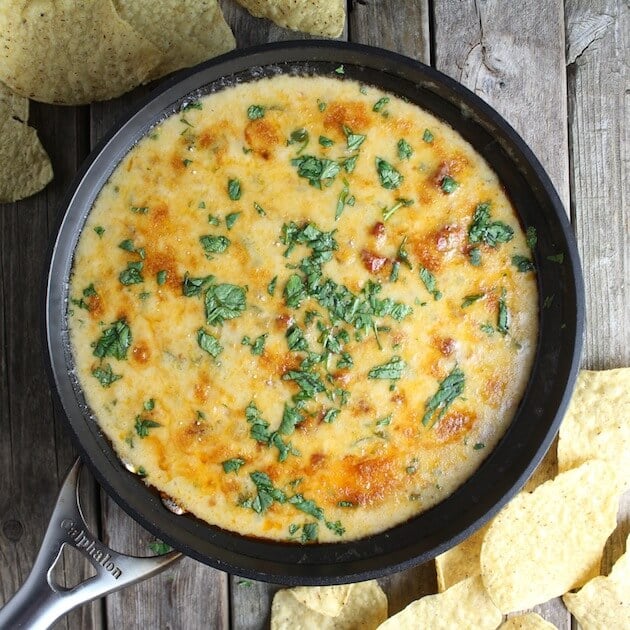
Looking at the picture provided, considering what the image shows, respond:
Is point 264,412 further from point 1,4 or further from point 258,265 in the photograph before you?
point 1,4

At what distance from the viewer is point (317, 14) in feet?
8.80

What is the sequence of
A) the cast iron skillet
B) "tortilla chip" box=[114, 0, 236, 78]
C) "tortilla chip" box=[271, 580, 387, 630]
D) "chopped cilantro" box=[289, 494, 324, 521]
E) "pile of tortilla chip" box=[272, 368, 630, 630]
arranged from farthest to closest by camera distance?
"tortilla chip" box=[271, 580, 387, 630]
"pile of tortilla chip" box=[272, 368, 630, 630]
"tortilla chip" box=[114, 0, 236, 78]
"chopped cilantro" box=[289, 494, 324, 521]
the cast iron skillet

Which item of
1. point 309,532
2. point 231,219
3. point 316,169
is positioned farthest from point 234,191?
point 309,532

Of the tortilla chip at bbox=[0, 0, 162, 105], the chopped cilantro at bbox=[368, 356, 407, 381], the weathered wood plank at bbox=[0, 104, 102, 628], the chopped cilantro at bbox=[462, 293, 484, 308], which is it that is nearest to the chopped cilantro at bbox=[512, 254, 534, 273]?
the chopped cilantro at bbox=[462, 293, 484, 308]

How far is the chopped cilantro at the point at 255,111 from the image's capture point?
8.36ft

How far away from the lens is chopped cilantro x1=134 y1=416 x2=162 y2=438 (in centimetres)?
255

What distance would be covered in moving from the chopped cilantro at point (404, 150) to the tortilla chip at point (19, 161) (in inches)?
51.3

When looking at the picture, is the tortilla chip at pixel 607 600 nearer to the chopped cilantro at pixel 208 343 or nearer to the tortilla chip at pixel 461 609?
the tortilla chip at pixel 461 609

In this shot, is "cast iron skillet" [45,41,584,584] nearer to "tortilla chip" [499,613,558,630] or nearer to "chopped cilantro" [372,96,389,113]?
"chopped cilantro" [372,96,389,113]

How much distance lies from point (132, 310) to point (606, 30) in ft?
6.88

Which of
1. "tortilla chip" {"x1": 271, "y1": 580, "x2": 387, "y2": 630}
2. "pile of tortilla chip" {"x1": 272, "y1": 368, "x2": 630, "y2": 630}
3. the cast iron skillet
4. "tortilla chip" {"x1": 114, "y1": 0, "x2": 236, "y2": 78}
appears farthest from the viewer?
"tortilla chip" {"x1": 271, "y1": 580, "x2": 387, "y2": 630}

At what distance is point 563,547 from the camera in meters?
2.88

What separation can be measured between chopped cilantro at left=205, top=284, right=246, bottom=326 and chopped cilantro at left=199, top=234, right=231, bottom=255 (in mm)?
112

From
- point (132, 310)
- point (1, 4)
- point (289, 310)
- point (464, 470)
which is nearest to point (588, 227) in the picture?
point (464, 470)
